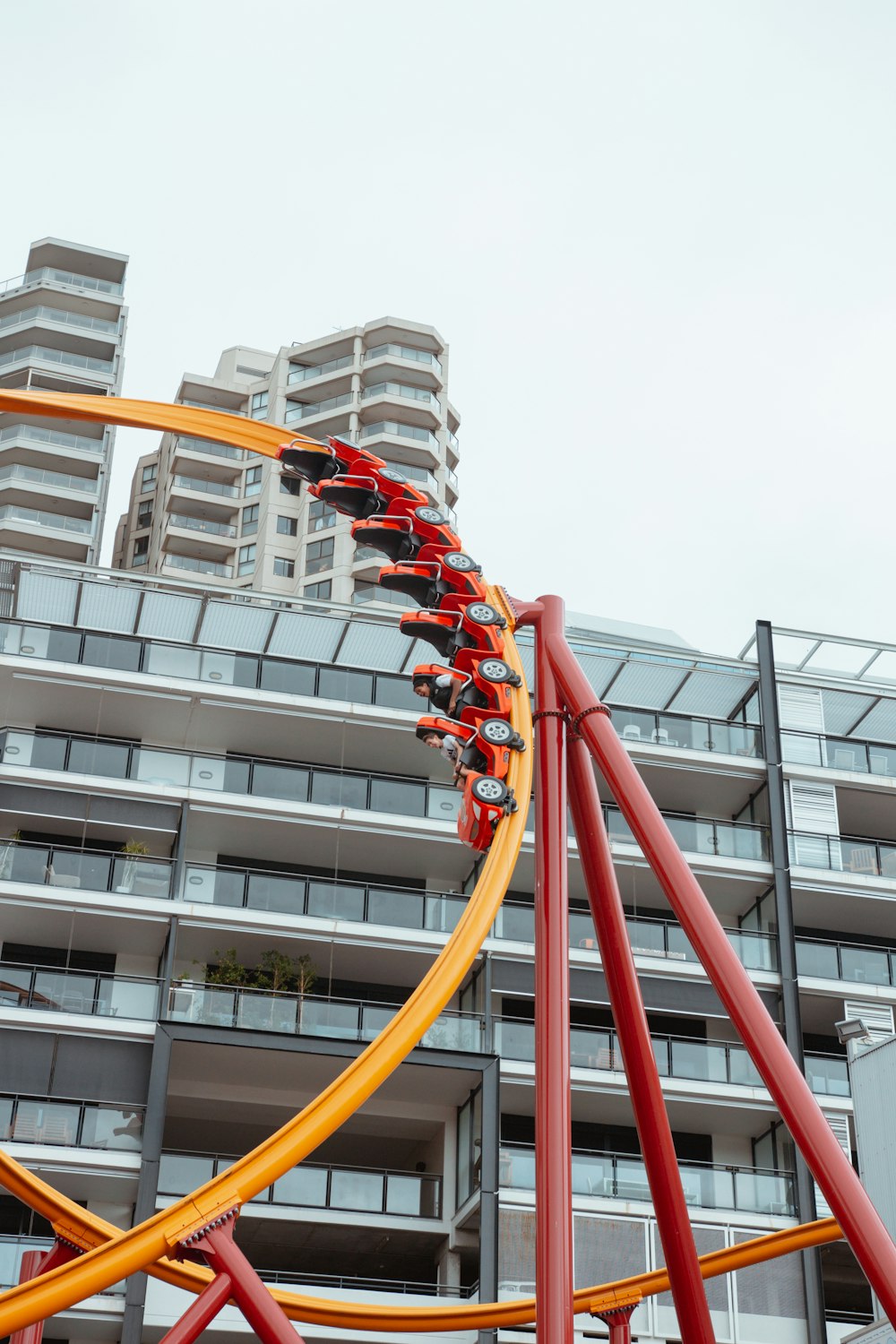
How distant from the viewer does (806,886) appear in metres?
39.6

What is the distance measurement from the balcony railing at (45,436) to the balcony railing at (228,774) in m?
38.2

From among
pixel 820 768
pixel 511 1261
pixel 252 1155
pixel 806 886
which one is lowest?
Result: pixel 252 1155

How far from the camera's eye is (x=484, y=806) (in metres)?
17.6

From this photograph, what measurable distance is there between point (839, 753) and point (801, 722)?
1153mm

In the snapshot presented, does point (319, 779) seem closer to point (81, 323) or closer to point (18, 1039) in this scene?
point (18, 1039)

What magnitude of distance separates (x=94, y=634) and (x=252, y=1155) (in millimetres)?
25794

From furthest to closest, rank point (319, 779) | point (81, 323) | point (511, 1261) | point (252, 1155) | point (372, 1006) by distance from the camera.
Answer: point (81, 323) < point (319, 779) < point (372, 1006) < point (511, 1261) < point (252, 1155)

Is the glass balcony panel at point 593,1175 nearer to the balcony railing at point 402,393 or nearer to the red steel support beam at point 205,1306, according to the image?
the red steel support beam at point 205,1306

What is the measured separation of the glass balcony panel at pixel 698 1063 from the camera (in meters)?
35.6

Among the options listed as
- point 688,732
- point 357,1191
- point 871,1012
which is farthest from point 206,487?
point 357,1191

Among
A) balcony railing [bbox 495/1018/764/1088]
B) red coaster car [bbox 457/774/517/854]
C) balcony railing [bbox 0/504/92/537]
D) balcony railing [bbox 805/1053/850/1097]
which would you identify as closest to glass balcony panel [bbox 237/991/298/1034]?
balcony railing [bbox 495/1018/764/1088]

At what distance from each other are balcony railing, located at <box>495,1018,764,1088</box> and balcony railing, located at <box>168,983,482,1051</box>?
994 mm

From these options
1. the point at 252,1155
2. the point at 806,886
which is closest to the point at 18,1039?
the point at 806,886

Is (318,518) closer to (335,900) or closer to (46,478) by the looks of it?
(46,478)
